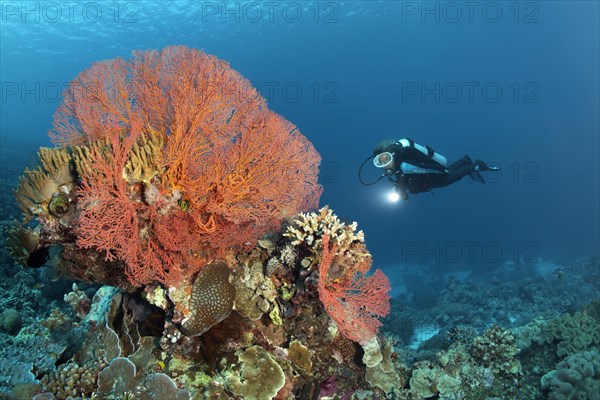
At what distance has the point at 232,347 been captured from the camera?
443 centimetres

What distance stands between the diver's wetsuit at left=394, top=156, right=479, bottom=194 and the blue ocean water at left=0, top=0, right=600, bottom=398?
5.98 m

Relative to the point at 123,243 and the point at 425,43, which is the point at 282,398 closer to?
the point at 123,243

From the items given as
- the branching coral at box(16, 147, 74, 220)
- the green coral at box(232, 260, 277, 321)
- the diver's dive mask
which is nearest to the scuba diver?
the diver's dive mask

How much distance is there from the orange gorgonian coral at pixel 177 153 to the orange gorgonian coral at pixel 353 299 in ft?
3.46

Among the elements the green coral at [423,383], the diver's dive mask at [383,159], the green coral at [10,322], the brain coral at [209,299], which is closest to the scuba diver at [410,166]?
the diver's dive mask at [383,159]

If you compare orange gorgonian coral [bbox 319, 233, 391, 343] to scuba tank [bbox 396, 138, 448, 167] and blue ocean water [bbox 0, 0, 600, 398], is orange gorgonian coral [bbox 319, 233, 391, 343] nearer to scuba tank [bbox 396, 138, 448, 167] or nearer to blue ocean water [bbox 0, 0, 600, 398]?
scuba tank [bbox 396, 138, 448, 167]

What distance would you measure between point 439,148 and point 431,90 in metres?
19.8

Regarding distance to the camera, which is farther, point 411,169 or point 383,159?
point 411,169

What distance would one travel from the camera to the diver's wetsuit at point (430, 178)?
10.3 m

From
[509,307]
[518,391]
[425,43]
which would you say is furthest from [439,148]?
[518,391]

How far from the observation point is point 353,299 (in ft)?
14.4

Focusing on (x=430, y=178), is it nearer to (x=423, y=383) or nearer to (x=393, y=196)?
(x=393, y=196)

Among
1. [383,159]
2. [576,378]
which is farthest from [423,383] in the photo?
[383,159]

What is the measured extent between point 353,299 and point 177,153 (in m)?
2.81
